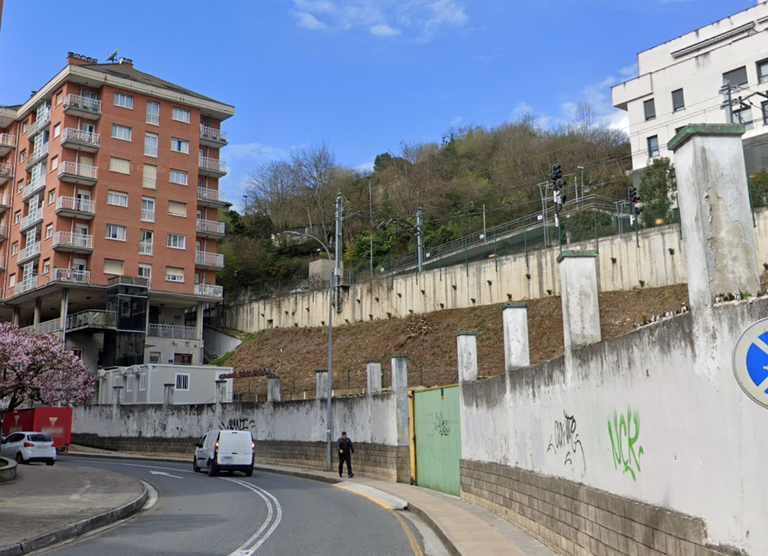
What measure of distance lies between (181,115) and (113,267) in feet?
48.6

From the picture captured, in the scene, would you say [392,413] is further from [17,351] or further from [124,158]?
[124,158]

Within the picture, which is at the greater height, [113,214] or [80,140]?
[80,140]

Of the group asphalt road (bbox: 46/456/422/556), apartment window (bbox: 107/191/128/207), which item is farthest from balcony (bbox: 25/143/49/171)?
asphalt road (bbox: 46/456/422/556)

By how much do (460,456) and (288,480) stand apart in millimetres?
9637

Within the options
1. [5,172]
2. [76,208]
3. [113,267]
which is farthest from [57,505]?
[5,172]

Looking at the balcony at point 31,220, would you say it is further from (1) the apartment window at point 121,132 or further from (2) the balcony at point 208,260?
(2) the balcony at point 208,260

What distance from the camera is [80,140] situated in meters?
56.0

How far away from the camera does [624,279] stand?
3616cm

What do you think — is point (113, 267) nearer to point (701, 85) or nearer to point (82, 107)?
point (82, 107)

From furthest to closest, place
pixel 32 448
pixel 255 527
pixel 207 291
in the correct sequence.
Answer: pixel 207 291
pixel 32 448
pixel 255 527

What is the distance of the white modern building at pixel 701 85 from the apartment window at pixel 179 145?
3597 cm

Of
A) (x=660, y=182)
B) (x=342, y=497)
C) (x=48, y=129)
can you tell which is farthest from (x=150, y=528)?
(x=48, y=129)

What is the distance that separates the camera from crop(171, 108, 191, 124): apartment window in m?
61.3

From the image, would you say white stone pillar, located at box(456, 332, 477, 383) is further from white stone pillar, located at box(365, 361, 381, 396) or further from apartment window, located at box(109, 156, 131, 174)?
apartment window, located at box(109, 156, 131, 174)
